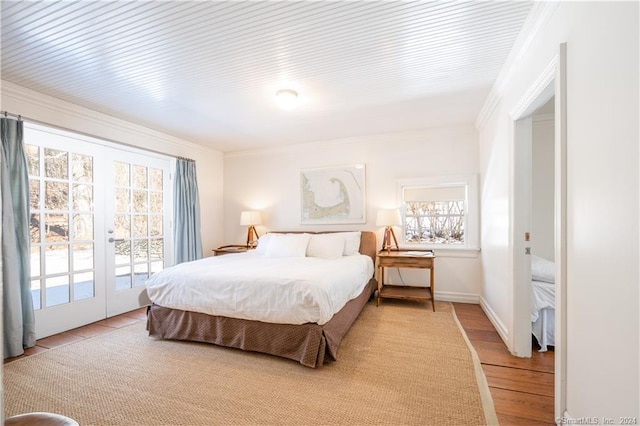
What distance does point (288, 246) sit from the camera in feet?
13.2

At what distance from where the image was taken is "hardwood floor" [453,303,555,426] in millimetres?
1860

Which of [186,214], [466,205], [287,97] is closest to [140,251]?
[186,214]

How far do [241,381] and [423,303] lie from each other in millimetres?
2633

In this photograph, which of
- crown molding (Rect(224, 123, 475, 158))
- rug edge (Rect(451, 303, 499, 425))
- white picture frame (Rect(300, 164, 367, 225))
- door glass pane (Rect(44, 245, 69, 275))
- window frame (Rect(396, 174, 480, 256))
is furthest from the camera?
white picture frame (Rect(300, 164, 367, 225))

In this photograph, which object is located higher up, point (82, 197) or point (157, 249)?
point (82, 197)

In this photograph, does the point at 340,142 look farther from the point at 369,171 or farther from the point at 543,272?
the point at 543,272

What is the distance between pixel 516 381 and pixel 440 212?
2437 mm

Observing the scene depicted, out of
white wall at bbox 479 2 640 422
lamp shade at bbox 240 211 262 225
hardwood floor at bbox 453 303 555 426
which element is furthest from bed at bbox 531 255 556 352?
lamp shade at bbox 240 211 262 225

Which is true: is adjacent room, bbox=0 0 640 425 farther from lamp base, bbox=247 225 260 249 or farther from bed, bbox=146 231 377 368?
lamp base, bbox=247 225 260 249

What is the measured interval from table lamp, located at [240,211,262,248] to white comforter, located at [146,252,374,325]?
1.73 meters

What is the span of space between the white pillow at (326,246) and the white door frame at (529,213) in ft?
6.45

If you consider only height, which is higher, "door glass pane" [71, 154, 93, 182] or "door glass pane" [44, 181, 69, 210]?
"door glass pane" [71, 154, 93, 182]

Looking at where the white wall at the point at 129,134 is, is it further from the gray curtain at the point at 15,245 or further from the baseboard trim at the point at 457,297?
the baseboard trim at the point at 457,297

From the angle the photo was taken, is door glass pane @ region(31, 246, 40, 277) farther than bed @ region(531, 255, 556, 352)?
Yes
